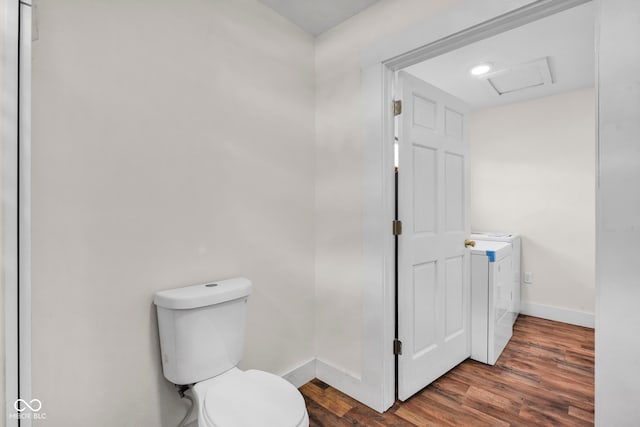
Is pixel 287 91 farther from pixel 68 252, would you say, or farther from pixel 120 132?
Result: pixel 68 252

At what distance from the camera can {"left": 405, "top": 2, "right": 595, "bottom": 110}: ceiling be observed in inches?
77.3

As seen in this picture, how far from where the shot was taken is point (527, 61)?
2416 millimetres

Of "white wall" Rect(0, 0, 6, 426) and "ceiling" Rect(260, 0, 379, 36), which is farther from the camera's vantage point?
"ceiling" Rect(260, 0, 379, 36)

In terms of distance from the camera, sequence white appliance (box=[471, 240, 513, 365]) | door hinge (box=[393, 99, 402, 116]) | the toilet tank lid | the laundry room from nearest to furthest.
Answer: the toilet tank lid < door hinge (box=[393, 99, 402, 116]) < white appliance (box=[471, 240, 513, 365]) < the laundry room

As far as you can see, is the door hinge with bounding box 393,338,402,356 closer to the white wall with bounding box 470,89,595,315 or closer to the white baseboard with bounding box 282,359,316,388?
the white baseboard with bounding box 282,359,316,388

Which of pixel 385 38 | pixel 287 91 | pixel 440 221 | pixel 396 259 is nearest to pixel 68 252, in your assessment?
pixel 287 91

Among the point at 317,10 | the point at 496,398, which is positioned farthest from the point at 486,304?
the point at 317,10

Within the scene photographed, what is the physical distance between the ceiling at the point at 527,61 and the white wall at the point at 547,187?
24 centimetres

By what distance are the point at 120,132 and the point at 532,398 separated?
2564 mm

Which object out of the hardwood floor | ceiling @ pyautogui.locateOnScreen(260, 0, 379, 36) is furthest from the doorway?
ceiling @ pyautogui.locateOnScreen(260, 0, 379, 36)

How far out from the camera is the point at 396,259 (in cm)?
177

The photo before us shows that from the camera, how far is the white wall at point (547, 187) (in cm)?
296

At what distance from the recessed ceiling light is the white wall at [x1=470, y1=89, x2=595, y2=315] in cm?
105

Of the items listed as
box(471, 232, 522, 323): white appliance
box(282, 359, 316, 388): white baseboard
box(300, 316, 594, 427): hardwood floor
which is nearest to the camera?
box(300, 316, 594, 427): hardwood floor
